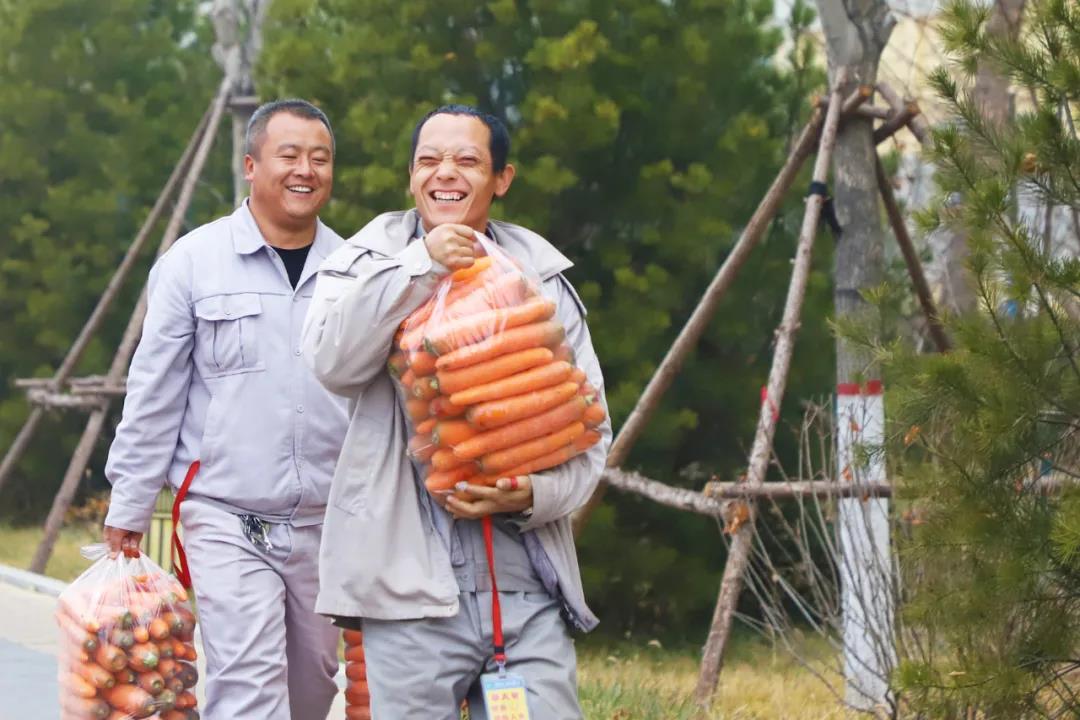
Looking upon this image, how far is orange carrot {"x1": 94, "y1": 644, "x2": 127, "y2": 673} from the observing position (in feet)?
15.2

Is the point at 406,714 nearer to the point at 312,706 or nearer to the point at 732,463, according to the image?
the point at 312,706

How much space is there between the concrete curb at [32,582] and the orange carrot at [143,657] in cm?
536

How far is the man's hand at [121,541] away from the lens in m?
4.70

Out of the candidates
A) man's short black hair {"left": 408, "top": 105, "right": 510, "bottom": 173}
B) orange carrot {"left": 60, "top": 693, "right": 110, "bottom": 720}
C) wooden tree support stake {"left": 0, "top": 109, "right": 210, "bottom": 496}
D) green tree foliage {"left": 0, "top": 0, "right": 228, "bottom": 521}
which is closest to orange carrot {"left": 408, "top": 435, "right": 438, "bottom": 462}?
man's short black hair {"left": 408, "top": 105, "right": 510, "bottom": 173}

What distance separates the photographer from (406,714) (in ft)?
11.1

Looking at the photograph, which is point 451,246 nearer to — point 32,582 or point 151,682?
point 151,682

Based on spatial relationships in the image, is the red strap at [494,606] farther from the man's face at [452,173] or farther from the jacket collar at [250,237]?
the jacket collar at [250,237]

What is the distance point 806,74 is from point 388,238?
20.2 ft

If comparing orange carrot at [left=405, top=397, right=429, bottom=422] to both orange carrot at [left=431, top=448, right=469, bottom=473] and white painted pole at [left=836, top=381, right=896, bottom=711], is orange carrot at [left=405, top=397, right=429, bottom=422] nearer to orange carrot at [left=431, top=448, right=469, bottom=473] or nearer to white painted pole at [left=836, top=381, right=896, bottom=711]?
orange carrot at [left=431, top=448, right=469, bottom=473]

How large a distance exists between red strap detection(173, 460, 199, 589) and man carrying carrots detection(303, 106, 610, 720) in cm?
124

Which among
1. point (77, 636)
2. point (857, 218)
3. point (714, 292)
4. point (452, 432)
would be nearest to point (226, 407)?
point (77, 636)

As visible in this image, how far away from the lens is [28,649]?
7988 mm

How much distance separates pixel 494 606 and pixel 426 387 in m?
0.47

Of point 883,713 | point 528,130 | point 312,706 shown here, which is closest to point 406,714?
point 312,706
